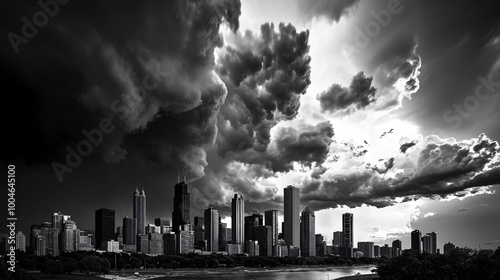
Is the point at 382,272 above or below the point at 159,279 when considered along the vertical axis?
above

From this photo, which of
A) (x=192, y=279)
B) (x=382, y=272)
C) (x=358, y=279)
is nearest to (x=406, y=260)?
(x=382, y=272)

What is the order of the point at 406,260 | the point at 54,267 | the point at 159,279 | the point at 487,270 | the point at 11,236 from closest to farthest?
the point at 11,236 < the point at 487,270 < the point at 406,260 < the point at 54,267 < the point at 159,279

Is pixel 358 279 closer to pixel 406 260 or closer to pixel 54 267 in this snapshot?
pixel 406 260

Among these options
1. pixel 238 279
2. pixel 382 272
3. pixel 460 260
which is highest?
pixel 460 260

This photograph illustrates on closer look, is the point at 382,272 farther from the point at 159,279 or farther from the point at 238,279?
the point at 159,279

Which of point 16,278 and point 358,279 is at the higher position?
point 16,278

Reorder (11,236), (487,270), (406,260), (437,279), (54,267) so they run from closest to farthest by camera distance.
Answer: (11,236)
(487,270)
(437,279)
(406,260)
(54,267)

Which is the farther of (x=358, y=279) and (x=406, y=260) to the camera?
(x=358, y=279)

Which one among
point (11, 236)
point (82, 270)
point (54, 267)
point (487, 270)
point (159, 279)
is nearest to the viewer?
point (11, 236)

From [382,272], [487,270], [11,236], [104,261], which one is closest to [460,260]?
[487,270]
